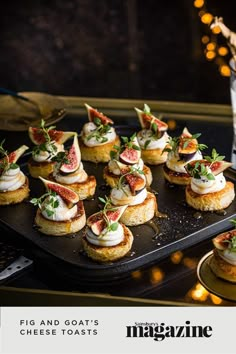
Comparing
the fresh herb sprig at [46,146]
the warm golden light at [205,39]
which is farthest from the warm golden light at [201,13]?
the fresh herb sprig at [46,146]

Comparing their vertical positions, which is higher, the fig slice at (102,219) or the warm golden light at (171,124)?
the fig slice at (102,219)

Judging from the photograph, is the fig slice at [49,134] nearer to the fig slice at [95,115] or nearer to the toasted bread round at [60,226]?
the fig slice at [95,115]

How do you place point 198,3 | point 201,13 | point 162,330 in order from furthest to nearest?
point 201,13 → point 198,3 → point 162,330

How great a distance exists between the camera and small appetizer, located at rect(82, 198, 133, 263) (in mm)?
4156

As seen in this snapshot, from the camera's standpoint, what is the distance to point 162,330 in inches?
144

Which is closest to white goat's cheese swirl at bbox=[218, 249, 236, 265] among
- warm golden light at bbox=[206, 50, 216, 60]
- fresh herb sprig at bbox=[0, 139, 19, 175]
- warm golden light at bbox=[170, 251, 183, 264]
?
warm golden light at bbox=[170, 251, 183, 264]

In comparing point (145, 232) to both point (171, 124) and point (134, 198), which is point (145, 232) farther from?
point (171, 124)

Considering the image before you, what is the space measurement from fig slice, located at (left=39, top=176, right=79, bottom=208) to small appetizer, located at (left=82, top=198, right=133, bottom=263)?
0.35 m

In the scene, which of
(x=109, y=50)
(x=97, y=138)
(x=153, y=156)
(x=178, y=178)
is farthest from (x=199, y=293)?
(x=109, y=50)

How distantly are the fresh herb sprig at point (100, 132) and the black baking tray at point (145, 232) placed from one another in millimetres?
458

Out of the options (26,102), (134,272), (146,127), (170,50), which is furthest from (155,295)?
(170,50)

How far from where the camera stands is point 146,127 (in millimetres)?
5426

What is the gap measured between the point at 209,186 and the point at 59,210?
94cm

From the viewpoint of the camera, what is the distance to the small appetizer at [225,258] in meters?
3.84
